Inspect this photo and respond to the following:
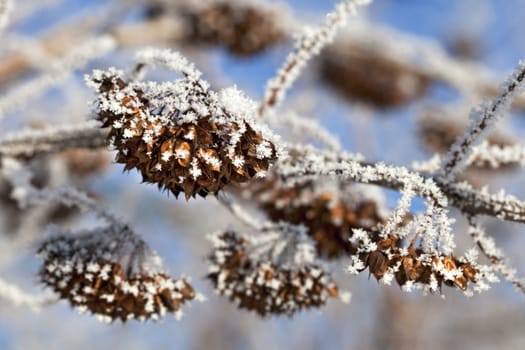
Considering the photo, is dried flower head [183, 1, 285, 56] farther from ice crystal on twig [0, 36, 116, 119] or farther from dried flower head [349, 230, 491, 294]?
dried flower head [349, 230, 491, 294]

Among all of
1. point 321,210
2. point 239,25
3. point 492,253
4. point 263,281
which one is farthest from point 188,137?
point 239,25

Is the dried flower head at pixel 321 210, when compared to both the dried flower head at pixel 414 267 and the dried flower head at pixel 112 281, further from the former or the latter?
the dried flower head at pixel 414 267

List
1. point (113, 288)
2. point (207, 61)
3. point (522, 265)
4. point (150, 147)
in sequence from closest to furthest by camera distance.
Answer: point (150, 147) < point (113, 288) < point (207, 61) < point (522, 265)

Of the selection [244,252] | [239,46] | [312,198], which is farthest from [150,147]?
[239,46]

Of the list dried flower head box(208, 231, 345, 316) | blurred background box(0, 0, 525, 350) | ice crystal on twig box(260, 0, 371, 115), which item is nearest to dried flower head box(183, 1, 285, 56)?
blurred background box(0, 0, 525, 350)

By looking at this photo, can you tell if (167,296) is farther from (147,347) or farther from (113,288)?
(147,347)

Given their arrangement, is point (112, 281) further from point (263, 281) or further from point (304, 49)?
point (304, 49)
